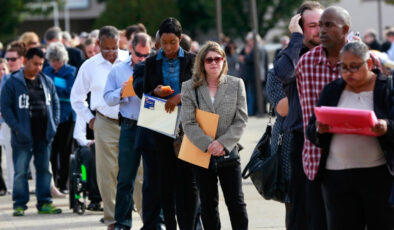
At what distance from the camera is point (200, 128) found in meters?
7.79

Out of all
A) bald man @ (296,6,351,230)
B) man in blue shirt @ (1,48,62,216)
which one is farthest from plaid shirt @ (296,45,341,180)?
man in blue shirt @ (1,48,62,216)

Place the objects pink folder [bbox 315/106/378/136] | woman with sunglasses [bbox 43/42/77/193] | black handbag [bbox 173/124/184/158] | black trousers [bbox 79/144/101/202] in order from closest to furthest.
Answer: pink folder [bbox 315/106/378/136] < black handbag [bbox 173/124/184/158] < black trousers [bbox 79/144/101/202] < woman with sunglasses [bbox 43/42/77/193]

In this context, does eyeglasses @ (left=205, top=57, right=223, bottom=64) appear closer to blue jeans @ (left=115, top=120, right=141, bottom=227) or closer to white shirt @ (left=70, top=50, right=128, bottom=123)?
blue jeans @ (left=115, top=120, right=141, bottom=227)

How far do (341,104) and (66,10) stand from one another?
2690 inches

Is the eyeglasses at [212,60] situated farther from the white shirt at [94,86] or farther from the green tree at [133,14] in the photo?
the green tree at [133,14]

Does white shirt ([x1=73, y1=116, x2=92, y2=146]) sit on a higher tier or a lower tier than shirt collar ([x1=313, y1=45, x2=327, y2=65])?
lower

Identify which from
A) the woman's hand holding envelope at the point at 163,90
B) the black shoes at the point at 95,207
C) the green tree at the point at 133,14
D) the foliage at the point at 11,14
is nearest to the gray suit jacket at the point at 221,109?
the woman's hand holding envelope at the point at 163,90

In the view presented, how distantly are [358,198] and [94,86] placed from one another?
455cm

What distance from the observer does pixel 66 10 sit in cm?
7294

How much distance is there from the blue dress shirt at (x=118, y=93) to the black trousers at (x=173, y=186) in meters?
0.75

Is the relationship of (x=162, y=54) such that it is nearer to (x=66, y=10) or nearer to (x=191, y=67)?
(x=191, y=67)

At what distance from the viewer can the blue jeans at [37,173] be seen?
11117mm

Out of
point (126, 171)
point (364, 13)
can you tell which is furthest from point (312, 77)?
point (364, 13)

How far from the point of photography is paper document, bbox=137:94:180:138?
827 centimetres
